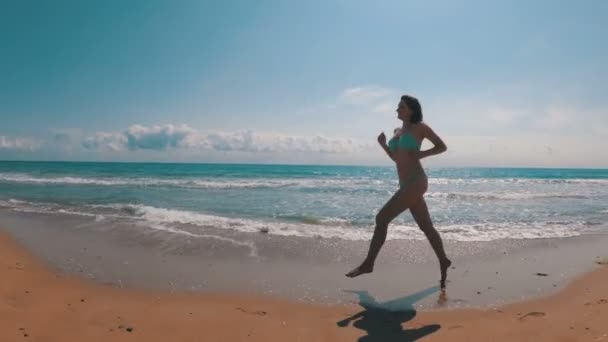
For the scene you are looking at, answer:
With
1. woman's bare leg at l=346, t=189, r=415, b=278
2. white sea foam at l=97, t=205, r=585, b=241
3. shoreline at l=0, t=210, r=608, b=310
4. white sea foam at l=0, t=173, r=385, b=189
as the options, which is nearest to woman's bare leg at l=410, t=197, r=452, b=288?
woman's bare leg at l=346, t=189, r=415, b=278

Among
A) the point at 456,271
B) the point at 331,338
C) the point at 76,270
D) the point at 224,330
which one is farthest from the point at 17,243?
the point at 456,271

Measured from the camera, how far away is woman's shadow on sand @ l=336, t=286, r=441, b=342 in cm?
313

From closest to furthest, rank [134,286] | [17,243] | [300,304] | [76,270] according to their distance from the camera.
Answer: [300,304]
[134,286]
[76,270]
[17,243]

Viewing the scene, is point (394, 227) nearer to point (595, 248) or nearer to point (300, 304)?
point (595, 248)

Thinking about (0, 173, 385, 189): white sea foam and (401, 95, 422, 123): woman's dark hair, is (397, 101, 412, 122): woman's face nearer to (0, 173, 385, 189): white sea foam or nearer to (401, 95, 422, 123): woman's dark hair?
(401, 95, 422, 123): woman's dark hair

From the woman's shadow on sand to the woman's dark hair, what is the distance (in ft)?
6.31

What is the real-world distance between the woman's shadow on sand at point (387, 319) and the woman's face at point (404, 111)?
1.94m

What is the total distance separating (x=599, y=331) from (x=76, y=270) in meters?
5.66

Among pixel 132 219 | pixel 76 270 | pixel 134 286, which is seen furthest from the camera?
pixel 132 219

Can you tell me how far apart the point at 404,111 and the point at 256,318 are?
2.54 metres

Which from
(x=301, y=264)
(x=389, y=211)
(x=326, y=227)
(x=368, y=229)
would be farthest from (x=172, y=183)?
(x=389, y=211)

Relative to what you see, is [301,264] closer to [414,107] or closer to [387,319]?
[387,319]

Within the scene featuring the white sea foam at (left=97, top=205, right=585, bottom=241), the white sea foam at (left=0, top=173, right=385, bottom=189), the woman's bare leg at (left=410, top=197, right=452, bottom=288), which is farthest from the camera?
the white sea foam at (left=0, top=173, right=385, bottom=189)

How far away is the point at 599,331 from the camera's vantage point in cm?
303
